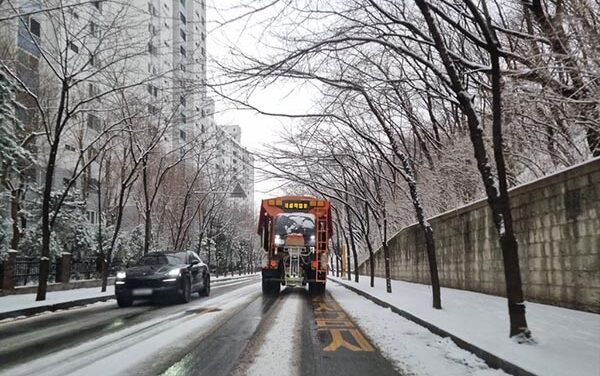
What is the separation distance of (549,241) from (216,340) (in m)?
6.83

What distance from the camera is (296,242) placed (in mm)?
19891

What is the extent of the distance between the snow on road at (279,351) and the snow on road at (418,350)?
129 cm

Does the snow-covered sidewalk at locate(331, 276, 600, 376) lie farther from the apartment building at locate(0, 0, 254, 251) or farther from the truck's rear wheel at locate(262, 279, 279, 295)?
the truck's rear wheel at locate(262, 279, 279, 295)

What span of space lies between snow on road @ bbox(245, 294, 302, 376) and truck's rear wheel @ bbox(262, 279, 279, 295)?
8718 mm

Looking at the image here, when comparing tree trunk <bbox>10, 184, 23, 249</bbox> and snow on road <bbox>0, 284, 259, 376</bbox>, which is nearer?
snow on road <bbox>0, 284, 259, 376</bbox>

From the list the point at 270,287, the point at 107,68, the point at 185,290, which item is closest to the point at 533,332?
the point at 185,290

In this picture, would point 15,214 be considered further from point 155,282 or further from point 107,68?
point 155,282

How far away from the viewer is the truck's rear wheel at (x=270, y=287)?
20.6 meters

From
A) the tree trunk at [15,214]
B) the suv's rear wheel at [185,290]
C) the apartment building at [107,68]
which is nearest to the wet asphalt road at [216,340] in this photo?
the suv's rear wheel at [185,290]

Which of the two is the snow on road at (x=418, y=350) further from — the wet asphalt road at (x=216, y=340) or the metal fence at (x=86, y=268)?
the metal fence at (x=86, y=268)

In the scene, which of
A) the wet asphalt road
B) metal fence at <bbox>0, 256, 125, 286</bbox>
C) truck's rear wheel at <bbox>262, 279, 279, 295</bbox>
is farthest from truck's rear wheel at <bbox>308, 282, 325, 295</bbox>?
metal fence at <bbox>0, 256, 125, 286</bbox>

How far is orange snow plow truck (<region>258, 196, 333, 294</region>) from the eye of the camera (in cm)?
1986

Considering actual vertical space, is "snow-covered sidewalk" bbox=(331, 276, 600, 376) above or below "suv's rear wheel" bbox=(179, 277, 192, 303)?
below

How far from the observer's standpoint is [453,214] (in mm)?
17719
